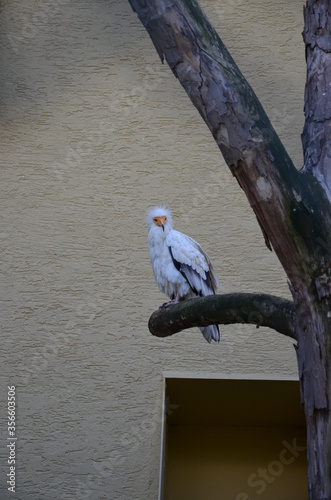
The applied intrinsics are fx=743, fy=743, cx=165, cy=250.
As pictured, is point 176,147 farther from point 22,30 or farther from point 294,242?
point 294,242

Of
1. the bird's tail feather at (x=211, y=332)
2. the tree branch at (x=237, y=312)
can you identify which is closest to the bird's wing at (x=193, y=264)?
the bird's tail feather at (x=211, y=332)

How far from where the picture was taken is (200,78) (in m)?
3.18

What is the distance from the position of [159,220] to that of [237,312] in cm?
253

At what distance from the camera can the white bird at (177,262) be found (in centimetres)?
549

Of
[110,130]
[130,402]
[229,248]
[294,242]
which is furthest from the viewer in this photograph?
[110,130]

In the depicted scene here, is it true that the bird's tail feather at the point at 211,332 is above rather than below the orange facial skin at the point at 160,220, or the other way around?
below

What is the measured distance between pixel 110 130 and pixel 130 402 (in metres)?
2.63

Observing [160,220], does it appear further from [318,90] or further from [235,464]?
[235,464]

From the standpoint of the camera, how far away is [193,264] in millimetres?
5473

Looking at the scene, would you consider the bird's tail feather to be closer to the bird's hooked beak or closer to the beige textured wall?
the bird's hooked beak

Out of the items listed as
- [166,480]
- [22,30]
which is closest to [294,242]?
[166,480]

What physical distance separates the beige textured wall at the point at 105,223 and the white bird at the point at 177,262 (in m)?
0.75

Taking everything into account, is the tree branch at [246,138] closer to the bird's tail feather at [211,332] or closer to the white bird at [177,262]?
the bird's tail feather at [211,332]

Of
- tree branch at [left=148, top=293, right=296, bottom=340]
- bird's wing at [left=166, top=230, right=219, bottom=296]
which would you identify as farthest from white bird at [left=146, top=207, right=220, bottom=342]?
tree branch at [left=148, top=293, right=296, bottom=340]
